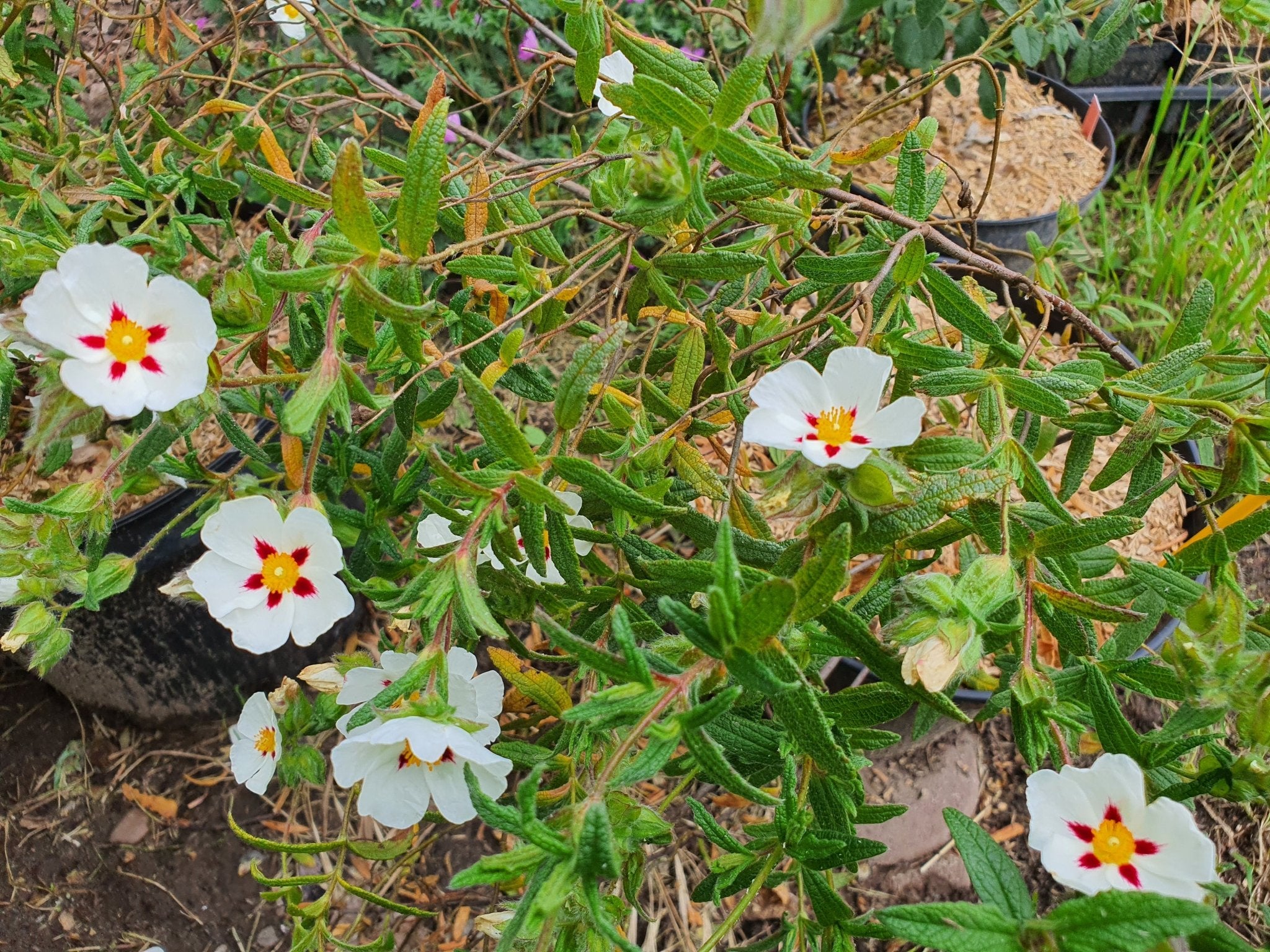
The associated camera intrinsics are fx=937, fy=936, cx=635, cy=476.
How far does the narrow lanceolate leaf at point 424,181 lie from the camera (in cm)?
78

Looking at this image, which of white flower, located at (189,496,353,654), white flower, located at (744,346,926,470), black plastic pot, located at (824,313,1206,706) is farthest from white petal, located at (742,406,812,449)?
black plastic pot, located at (824,313,1206,706)

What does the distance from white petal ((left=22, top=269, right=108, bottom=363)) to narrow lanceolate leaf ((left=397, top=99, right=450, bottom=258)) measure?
248 mm

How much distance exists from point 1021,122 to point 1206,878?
2379mm

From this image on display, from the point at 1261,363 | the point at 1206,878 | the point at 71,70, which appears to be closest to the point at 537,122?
the point at 71,70

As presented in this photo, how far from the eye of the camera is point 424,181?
2.57 ft

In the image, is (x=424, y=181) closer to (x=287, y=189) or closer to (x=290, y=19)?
(x=287, y=189)

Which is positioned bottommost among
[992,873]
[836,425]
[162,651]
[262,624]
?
[162,651]

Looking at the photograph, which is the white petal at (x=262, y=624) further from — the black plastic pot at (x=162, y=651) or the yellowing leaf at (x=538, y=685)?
the black plastic pot at (x=162, y=651)

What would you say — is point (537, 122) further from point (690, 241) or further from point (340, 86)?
point (690, 241)

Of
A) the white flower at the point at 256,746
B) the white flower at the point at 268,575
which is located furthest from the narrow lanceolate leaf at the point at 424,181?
the white flower at the point at 256,746

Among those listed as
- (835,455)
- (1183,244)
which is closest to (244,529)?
(835,455)

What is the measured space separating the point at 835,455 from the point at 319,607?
472 millimetres

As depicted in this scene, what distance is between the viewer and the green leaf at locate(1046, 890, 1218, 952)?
57 cm

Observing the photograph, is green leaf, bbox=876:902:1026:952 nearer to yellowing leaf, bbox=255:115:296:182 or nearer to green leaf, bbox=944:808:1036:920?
green leaf, bbox=944:808:1036:920
